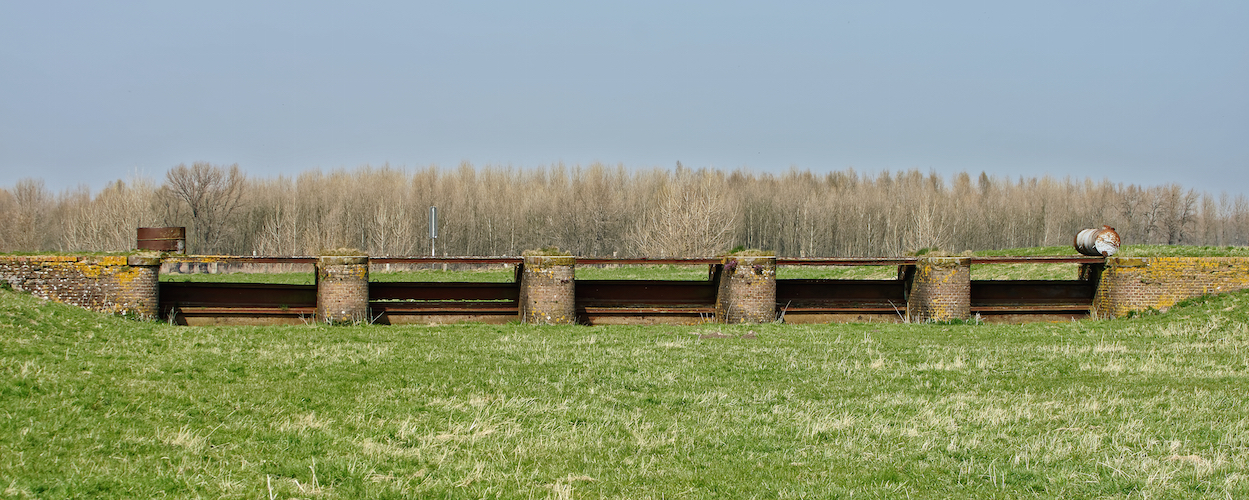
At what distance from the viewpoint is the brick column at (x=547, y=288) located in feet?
58.1

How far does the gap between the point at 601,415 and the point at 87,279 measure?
11205 mm

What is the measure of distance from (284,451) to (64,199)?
231ft

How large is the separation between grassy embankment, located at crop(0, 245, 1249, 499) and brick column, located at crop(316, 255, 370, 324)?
144cm

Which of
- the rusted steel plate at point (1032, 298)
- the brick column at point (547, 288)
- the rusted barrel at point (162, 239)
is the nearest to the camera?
the brick column at point (547, 288)

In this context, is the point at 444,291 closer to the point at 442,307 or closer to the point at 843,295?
the point at 442,307

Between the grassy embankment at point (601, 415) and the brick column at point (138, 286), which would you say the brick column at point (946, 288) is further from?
the brick column at point (138, 286)

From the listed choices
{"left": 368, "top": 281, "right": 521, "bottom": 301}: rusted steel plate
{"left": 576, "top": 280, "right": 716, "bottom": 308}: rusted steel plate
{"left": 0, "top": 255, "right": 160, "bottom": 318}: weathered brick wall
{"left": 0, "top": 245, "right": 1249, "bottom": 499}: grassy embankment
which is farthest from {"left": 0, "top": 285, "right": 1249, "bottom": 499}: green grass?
{"left": 576, "top": 280, "right": 716, "bottom": 308}: rusted steel plate

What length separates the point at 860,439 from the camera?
28.6 feet

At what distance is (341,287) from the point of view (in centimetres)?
1727

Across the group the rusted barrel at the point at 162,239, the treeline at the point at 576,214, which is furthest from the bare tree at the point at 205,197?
the rusted barrel at the point at 162,239

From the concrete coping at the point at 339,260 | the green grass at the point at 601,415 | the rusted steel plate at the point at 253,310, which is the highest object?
the concrete coping at the point at 339,260

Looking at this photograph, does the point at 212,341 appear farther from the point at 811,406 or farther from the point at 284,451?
the point at 811,406

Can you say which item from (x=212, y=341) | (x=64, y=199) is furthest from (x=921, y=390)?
(x=64, y=199)

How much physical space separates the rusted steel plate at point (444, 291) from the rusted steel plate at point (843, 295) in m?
5.41
